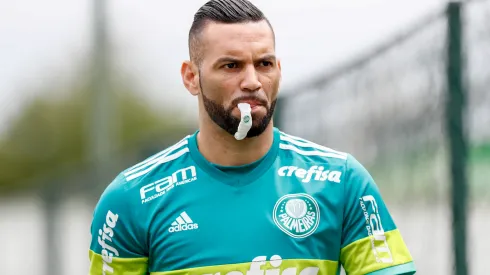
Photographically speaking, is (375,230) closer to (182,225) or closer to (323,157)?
(323,157)

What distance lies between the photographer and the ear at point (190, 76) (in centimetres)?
427

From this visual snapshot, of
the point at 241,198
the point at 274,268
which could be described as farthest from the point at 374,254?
the point at 241,198

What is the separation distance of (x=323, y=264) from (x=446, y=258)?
5.94 feet

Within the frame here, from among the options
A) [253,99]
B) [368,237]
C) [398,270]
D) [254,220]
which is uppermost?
[253,99]

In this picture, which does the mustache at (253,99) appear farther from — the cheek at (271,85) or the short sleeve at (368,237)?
the short sleeve at (368,237)

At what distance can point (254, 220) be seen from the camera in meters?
4.12

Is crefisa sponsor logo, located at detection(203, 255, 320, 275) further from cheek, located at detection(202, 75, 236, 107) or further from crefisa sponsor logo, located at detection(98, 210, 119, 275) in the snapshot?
cheek, located at detection(202, 75, 236, 107)

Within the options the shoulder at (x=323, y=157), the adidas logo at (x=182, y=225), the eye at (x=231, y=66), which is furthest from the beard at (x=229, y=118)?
the adidas logo at (x=182, y=225)

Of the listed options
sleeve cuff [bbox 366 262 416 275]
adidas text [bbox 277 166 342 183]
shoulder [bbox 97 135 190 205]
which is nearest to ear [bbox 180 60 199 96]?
shoulder [bbox 97 135 190 205]

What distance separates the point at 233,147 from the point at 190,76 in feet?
1.06

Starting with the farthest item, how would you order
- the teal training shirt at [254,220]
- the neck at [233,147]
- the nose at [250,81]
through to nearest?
the neck at [233,147] < the teal training shirt at [254,220] < the nose at [250,81]

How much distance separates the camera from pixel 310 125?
8.00m

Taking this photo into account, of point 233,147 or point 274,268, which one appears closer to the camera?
point 274,268

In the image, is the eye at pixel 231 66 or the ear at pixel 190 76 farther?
the ear at pixel 190 76
